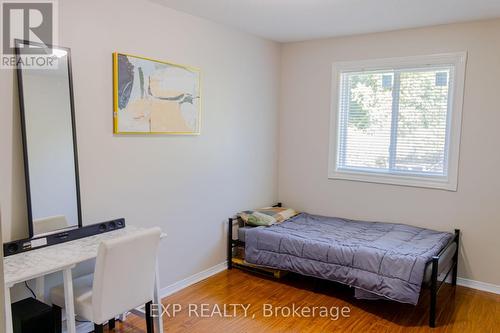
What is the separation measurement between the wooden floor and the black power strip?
2.53 feet

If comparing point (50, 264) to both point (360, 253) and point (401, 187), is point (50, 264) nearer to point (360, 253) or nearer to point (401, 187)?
point (360, 253)

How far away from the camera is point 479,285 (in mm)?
3641

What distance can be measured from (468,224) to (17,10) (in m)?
3.98

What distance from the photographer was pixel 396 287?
2945mm

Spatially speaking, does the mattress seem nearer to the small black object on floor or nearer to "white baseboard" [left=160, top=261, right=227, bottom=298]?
"white baseboard" [left=160, top=261, right=227, bottom=298]

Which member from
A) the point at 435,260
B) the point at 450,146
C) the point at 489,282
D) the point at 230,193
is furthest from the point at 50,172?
the point at 489,282

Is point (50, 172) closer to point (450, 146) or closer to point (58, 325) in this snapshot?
point (58, 325)

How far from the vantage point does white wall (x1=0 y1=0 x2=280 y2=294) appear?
8.58 feet

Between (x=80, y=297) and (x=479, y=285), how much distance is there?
3448 millimetres

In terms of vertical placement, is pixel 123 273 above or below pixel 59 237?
below

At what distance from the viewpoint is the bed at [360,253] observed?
2.95 metres

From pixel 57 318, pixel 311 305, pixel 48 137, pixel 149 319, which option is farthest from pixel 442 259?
pixel 48 137

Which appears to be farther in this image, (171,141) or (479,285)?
(479,285)

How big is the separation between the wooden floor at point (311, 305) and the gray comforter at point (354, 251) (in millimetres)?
208
